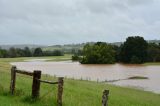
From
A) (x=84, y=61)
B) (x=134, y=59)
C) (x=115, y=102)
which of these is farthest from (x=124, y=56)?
(x=115, y=102)

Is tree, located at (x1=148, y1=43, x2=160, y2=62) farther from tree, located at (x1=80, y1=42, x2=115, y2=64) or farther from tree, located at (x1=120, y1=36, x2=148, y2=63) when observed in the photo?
tree, located at (x1=80, y1=42, x2=115, y2=64)

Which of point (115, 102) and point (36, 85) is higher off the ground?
point (36, 85)

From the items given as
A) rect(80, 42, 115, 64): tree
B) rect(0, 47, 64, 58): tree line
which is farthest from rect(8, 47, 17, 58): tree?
rect(80, 42, 115, 64): tree

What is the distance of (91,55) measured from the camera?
352 ft

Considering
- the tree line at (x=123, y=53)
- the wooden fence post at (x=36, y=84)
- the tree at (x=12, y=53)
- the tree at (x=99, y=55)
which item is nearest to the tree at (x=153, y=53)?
the tree line at (x=123, y=53)

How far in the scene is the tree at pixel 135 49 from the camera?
10600 cm

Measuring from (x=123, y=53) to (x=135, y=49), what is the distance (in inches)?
229

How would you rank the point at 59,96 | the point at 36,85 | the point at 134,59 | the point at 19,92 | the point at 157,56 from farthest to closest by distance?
the point at 157,56 → the point at 134,59 → the point at 19,92 → the point at 36,85 → the point at 59,96

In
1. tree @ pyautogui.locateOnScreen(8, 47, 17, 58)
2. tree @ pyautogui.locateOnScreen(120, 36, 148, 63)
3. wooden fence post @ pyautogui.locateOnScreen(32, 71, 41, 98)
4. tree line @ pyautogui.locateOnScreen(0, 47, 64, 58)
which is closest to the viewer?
wooden fence post @ pyautogui.locateOnScreen(32, 71, 41, 98)

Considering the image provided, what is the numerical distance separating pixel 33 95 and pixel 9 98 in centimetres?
114

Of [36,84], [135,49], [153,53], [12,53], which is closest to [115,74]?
[135,49]

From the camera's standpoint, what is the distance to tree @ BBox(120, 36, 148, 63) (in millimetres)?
106000

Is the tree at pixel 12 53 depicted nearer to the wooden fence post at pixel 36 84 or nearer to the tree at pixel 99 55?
the tree at pixel 99 55

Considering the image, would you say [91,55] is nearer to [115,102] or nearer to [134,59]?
[134,59]
